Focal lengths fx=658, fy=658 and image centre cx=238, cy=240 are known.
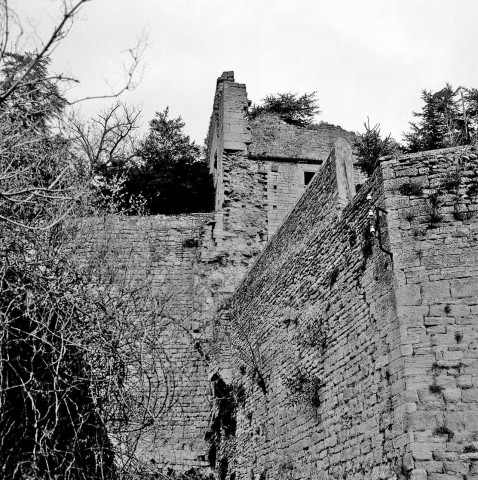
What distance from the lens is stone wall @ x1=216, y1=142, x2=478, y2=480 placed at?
251 inches

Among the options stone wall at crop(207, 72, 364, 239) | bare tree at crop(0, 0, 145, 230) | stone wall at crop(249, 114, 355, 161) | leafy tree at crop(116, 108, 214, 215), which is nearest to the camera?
bare tree at crop(0, 0, 145, 230)

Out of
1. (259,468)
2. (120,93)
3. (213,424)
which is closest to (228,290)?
(213,424)

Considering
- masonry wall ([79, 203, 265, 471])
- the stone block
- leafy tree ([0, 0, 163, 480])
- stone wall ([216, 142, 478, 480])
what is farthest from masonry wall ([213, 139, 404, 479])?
leafy tree ([0, 0, 163, 480])

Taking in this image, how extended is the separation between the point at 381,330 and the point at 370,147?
1273 centimetres

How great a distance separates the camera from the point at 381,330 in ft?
23.6

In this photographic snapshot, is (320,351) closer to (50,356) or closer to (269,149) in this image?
(50,356)

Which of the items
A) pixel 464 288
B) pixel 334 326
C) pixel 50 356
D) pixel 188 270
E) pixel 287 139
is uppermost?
pixel 287 139

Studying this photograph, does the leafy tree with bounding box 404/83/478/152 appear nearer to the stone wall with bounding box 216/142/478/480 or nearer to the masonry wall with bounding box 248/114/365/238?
the masonry wall with bounding box 248/114/365/238

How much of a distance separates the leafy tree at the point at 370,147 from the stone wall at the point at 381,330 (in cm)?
891

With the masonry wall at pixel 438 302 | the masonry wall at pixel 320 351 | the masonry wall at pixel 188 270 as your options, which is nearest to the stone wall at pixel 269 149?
the masonry wall at pixel 188 270

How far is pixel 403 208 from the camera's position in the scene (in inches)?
289

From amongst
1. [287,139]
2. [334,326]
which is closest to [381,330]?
[334,326]

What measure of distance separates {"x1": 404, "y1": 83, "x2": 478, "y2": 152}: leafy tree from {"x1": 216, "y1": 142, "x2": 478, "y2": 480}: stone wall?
12293 mm

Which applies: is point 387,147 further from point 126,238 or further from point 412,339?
point 412,339
